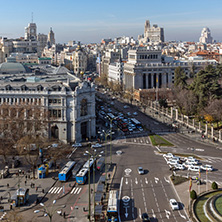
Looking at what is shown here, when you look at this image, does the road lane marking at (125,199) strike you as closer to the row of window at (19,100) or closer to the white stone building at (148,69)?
the row of window at (19,100)

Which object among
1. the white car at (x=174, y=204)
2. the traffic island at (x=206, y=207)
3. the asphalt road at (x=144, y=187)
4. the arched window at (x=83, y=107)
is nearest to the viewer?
the traffic island at (x=206, y=207)

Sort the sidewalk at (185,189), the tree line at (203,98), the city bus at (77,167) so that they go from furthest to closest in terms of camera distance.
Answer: the tree line at (203,98)
the city bus at (77,167)
the sidewalk at (185,189)

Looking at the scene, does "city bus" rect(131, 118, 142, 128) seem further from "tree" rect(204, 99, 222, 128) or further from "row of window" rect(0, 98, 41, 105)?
"row of window" rect(0, 98, 41, 105)

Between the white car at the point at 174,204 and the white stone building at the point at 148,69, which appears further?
the white stone building at the point at 148,69

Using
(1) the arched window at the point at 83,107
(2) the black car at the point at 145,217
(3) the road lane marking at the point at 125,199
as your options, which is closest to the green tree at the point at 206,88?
(1) the arched window at the point at 83,107

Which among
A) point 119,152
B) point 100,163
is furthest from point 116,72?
point 100,163

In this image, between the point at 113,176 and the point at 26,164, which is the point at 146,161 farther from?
the point at 26,164

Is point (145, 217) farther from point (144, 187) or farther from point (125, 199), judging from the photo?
point (144, 187)

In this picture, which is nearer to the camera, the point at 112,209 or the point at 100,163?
the point at 112,209

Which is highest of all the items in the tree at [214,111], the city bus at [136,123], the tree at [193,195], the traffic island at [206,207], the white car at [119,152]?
the tree at [214,111]

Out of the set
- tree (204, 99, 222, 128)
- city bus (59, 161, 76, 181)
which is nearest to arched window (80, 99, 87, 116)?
city bus (59, 161, 76, 181)

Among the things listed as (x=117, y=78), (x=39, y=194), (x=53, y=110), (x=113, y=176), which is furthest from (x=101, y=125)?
(x=117, y=78)
